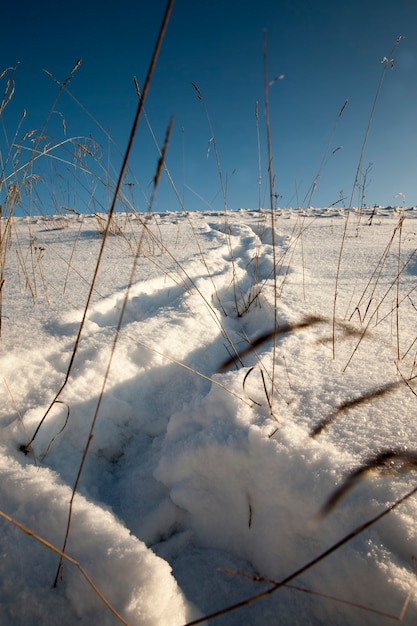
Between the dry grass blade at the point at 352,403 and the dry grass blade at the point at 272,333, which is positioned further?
the dry grass blade at the point at 272,333

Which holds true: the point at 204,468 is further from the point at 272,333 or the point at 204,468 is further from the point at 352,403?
A: the point at 272,333

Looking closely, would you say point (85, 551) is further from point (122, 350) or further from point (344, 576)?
point (122, 350)

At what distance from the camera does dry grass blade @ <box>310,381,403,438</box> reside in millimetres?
684

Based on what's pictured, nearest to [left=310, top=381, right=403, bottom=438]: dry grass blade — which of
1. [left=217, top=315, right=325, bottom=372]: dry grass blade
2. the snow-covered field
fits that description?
the snow-covered field

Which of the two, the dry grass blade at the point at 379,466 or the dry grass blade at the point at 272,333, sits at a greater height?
the dry grass blade at the point at 272,333

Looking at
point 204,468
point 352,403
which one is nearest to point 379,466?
point 352,403

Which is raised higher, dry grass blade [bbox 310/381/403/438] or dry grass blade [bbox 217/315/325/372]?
dry grass blade [bbox 217/315/325/372]

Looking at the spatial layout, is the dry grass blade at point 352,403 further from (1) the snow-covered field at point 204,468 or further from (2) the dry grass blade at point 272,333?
(2) the dry grass blade at point 272,333

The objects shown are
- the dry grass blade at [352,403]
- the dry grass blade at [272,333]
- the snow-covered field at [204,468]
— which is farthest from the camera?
the dry grass blade at [272,333]

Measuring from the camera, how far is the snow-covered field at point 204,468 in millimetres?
474

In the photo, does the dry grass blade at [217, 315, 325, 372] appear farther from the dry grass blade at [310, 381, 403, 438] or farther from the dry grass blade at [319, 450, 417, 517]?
the dry grass blade at [319, 450, 417, 517]

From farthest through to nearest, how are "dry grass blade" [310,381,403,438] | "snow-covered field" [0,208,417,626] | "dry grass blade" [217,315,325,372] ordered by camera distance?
1. "dry grass blade" [217,315,325,372]
2. "dry grass blade" [310,381,403,438]
3. "snow-covered field" [0,208,417,626]

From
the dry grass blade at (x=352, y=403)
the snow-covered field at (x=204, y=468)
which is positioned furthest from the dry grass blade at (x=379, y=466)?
the dry grass blade at (x=352, y=403)

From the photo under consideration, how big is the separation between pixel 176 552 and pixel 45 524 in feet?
0.82
